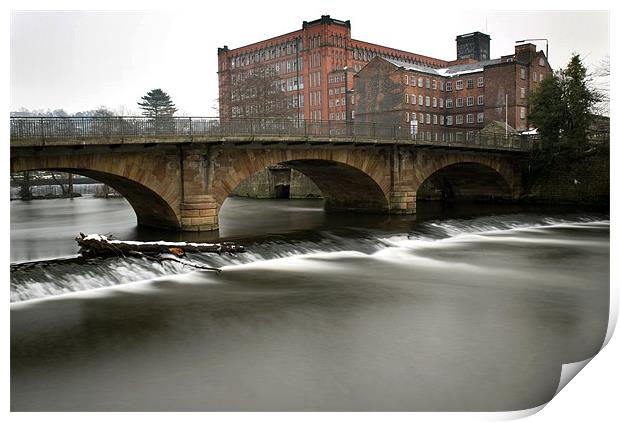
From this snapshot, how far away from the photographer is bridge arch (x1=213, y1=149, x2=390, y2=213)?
22.3 m

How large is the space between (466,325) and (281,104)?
33.6 m

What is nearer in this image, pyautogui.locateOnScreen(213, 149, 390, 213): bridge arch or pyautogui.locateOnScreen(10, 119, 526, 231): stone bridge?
pyautogui.locateOnScreen(10, 119, 526, 231): stone bridge

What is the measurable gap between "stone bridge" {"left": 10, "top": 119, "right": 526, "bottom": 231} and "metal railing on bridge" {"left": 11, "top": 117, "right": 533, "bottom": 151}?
51 millimetres

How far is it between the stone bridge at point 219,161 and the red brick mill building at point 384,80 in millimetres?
18357

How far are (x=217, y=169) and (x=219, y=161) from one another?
0.98ft

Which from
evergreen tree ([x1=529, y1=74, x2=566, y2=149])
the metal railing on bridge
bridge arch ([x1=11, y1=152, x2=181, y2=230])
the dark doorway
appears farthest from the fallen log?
the dark doorway

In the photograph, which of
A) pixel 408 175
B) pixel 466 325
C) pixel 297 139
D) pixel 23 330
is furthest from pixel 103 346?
pixel 408 175

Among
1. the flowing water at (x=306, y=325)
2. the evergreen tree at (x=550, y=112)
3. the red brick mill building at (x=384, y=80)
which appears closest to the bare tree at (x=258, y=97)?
the red brick mill building at (x=384, y=80)

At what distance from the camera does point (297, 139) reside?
914 inches

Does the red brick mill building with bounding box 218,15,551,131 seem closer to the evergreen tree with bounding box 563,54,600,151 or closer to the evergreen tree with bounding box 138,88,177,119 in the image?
the evergreen tree with bounding box 138,88,177,119

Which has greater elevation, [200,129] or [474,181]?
[200,129]

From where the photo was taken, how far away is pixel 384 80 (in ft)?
172

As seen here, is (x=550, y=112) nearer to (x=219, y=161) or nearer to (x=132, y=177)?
(x=219, y=161)

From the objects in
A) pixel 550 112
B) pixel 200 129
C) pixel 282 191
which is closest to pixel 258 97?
pixel 282 191
